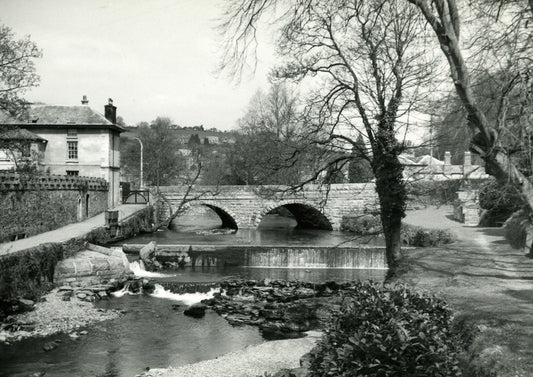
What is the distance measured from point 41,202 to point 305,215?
2352 cm

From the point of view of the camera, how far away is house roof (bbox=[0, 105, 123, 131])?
40.7m

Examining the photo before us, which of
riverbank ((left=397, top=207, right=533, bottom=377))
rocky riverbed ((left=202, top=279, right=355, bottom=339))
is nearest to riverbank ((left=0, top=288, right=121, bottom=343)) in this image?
rocky riverbed ((left=202, top=279, right=355, bottom=339))

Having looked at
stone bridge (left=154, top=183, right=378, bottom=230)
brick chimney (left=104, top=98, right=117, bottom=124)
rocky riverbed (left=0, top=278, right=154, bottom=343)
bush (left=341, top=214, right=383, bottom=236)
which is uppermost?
brick chimney (left=104, top=98, right=117, bottom=124)

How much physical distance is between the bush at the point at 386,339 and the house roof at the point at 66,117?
36.0m

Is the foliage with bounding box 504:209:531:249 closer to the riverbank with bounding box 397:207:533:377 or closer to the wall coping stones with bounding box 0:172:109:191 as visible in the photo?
the riverbank with bounding box 397:207:533:377

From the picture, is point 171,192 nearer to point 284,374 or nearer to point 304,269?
point 304,269

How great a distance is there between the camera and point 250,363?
1241cm

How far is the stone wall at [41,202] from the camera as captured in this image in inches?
1036

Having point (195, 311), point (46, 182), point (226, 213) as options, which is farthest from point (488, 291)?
point (226, 213)

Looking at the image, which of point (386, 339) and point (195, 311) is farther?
point (195, 311)

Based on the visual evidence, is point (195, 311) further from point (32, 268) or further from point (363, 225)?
point (363, 225)

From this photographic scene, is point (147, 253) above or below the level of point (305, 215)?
below

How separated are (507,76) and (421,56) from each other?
7.09 m

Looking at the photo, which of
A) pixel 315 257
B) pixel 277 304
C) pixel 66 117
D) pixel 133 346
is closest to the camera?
pixel 133 346
